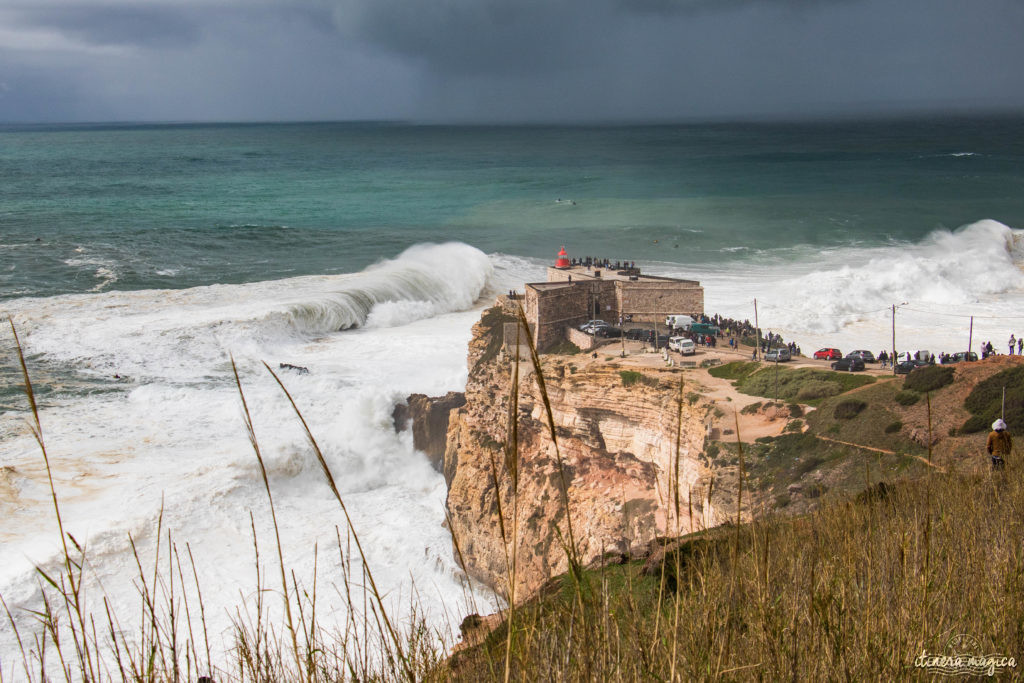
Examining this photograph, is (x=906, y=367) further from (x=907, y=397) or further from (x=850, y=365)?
(x=907, y=397)

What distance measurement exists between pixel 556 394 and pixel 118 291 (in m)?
26.1

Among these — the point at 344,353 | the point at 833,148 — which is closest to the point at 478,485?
the point at 344,353

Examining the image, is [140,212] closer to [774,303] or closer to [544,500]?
[774,303]

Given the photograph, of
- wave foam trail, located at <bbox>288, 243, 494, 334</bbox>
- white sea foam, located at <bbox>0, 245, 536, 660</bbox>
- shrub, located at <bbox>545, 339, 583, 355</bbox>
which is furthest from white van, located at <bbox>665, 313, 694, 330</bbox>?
wave foam trail, located at <bbox>288, 243, 494, 334</bbox>

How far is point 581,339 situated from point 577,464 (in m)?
4.55

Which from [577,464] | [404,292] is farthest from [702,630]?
[404,292]

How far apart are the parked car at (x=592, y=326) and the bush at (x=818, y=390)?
616cm

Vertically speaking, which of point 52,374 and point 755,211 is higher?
point 755,211

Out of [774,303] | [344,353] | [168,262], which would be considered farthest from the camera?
[168,262]

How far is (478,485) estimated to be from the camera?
17.5 metres

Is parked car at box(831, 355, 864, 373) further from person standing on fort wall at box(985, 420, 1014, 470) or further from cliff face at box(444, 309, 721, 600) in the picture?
person standing on fort wall at box(985, 420, 1014, 470)

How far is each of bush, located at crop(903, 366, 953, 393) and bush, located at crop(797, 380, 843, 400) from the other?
125 cm

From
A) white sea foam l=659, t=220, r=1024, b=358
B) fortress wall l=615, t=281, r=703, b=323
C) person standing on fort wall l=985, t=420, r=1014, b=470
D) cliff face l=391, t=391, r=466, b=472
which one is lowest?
cliff face l=391, t=391, r=466, b=472

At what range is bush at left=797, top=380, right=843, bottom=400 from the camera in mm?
14945
